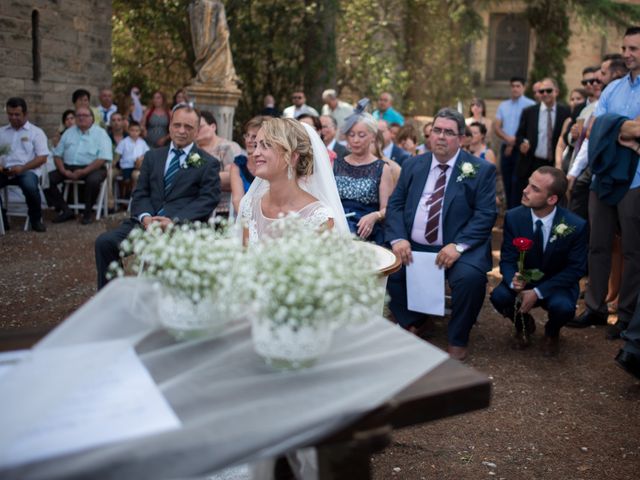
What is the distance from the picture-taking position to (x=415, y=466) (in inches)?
141

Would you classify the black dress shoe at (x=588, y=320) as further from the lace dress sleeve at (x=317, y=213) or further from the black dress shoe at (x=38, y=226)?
the black dress shoe at (x=38, y=226)

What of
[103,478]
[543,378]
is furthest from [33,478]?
[543,378]

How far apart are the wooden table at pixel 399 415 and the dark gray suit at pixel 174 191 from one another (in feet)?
12.2

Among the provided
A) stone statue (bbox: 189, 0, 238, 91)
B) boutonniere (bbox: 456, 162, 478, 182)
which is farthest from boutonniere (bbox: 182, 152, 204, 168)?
stone statue (bbox: 189, 0, 238, 91)

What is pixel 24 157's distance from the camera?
30.8 feet

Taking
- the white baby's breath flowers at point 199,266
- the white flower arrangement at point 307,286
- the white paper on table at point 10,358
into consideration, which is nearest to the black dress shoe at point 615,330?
the white flower arrangement at point 307,286

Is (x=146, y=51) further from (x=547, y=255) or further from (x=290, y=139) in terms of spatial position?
(x=290, y=139)

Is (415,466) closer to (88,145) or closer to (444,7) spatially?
(88,145)

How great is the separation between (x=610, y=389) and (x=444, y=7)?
15.3 meters

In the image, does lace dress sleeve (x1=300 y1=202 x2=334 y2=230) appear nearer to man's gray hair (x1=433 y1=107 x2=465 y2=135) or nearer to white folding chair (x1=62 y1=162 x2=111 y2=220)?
man's gray hair (x1=433 y1=107 x2=465 y2=135)

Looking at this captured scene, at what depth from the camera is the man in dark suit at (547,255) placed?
5168 mm

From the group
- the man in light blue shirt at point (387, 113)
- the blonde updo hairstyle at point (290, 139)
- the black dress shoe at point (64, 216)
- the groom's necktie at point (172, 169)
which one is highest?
the man in light blue shirt at point (387, 113)

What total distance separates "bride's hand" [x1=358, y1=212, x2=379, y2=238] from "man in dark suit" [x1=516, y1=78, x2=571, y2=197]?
4.16 metres

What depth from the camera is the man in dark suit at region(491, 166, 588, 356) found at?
5.17 m
